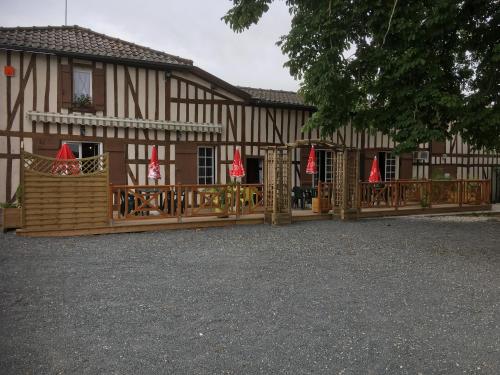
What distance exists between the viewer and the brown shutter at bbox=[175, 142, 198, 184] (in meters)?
12.0

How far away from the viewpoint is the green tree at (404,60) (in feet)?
25.9

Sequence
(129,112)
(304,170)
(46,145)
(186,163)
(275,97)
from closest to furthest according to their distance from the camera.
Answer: (46,145) → (129,112) → (186,163) → (304,170) → (275,97)

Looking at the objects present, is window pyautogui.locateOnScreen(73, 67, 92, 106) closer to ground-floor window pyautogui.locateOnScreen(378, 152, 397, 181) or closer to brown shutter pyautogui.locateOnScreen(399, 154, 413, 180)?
ground-floor window pyautogui.locateOnScreen(378, 152, 397, 181)

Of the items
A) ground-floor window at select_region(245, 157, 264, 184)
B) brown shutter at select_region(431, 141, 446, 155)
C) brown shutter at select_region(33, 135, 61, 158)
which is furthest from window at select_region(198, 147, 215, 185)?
brown shutter at select_region(431, 141, 446, 155)

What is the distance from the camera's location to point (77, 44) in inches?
435

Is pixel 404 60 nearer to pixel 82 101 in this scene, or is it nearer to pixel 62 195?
pixel 62 195

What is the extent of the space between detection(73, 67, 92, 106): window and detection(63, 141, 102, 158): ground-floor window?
44.8 inches

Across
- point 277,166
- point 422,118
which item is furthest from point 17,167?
point 422,118

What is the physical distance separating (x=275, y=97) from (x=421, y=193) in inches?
230

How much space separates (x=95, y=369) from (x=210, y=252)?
148 inches

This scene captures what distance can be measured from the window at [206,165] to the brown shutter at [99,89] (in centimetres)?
317

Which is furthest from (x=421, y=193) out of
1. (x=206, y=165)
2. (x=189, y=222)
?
(x=189, y=222)

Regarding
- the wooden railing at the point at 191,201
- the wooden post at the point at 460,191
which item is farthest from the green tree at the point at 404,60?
the wooden post at the point at 460,191

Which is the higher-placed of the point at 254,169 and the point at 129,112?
the point at 129,112
